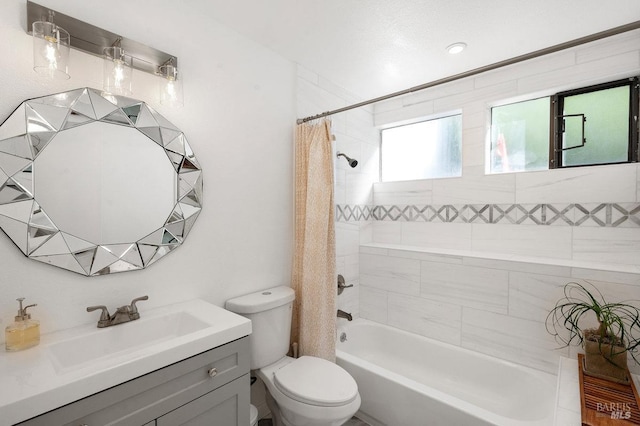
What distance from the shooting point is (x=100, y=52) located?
131cm

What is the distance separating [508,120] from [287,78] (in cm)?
181

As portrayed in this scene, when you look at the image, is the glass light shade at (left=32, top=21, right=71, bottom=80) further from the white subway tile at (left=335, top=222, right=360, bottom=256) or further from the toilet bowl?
the white subway tile at (left=335, top=222, right=360, bottom=256)

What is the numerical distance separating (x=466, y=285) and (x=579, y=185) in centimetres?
100

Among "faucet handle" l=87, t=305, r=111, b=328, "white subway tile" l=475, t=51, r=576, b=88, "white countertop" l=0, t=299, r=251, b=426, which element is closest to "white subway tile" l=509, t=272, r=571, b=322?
"white subway tile" l=475, t=51, r=576, b=88

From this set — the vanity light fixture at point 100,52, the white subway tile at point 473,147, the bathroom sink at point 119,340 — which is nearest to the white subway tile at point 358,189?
the white subway tile at point 473,147

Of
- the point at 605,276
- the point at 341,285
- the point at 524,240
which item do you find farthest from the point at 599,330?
the point at 341,285

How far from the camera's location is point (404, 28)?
70.2 inches

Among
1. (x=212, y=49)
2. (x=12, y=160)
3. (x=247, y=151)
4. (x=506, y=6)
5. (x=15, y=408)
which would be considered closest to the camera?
(x=15, y=408)

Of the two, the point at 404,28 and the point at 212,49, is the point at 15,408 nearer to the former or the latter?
the point at 212,49

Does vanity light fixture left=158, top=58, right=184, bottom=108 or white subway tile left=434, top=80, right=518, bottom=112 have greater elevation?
white subway tile left=434, top=80, right=518, bottom=112

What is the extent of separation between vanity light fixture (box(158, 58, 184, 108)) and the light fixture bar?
0.03m

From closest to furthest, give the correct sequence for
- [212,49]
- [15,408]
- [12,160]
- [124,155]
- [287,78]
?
1. [15,408]
2. [12,160]
3. [124,155]
4. [212,49]
5. [287,78]

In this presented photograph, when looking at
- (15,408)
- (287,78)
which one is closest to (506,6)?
(287,78)

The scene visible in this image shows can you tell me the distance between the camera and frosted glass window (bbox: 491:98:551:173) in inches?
89.7
